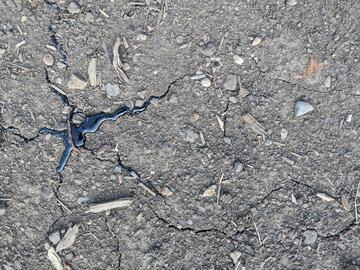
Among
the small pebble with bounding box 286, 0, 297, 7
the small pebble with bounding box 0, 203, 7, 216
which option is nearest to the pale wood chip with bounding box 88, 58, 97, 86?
the small pebble with bounding box 0, 203, 7, 216

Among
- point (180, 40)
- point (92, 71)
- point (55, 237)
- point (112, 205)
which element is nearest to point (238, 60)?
point (180, 40)

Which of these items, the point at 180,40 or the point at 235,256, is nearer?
the point at 235,256

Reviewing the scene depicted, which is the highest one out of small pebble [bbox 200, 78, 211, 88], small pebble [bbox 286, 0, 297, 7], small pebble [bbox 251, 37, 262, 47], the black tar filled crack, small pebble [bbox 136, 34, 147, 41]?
small pebble [bbox 286, 0, 297, 7]

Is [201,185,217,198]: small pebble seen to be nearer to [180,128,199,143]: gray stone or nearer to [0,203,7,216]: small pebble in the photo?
[180,128,199,143]: gray stone

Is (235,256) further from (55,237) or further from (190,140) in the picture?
(55,237)

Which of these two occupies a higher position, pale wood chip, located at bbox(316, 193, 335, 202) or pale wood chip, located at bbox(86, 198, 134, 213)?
pale wood chip, located at bbox(316, 193, 335, 202)

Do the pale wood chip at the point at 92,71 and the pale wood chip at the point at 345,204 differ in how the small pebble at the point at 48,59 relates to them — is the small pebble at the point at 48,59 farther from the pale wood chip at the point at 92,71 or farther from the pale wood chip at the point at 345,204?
the pale wood chip at the point at 345,204
